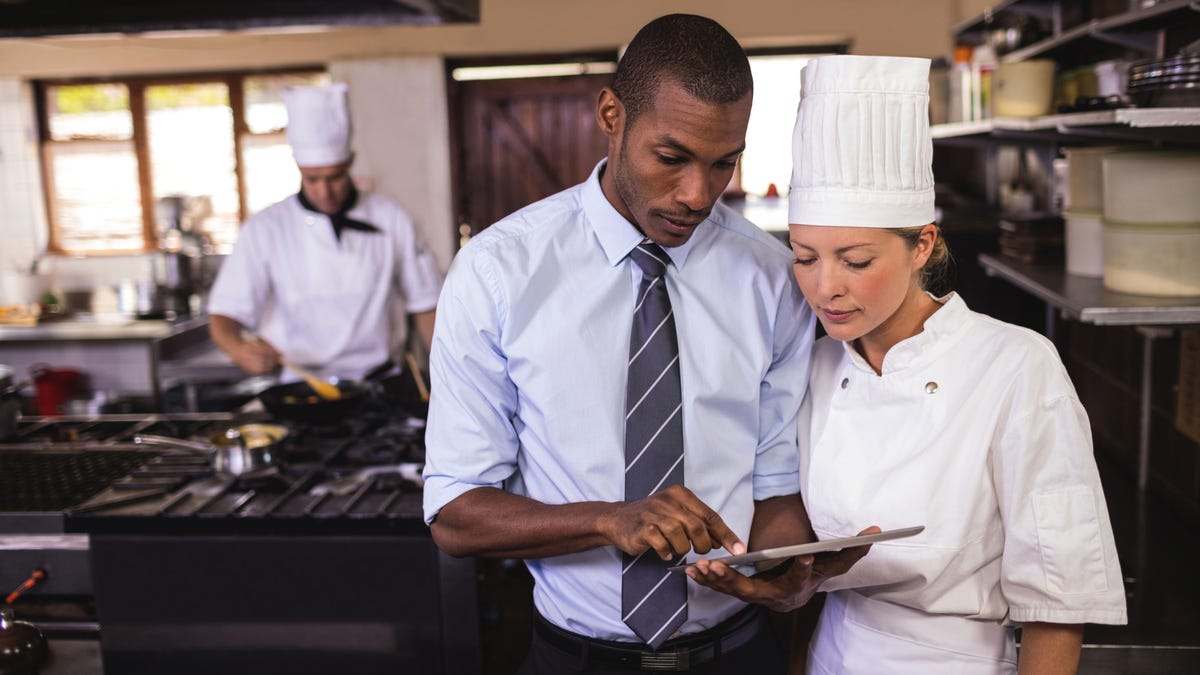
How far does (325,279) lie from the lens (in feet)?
12.3

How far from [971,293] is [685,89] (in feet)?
9.34

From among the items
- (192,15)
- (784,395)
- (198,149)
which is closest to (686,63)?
(784,395)

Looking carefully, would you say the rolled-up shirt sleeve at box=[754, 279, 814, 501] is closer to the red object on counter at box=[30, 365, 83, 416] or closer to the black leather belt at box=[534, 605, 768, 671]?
the black leather belt at box=[534, 605, 768, 671]

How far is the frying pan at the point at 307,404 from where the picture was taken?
300 centimetres

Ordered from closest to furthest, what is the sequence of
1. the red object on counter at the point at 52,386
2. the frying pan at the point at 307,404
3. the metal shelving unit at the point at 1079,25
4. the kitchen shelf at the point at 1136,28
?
the kitchen shelf at the point at 1136,28 → the metal shelving unit at the point at 1079,25 → the frying pan at the point at 307,404 → the red object on counter at the point at 52,386

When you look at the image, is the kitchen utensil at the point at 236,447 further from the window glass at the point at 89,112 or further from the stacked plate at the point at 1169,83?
the window glass at the point at 89,112

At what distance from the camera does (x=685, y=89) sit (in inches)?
58.0

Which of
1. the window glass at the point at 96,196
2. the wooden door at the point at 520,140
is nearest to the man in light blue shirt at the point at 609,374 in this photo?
the wooden door at the point at 520,140

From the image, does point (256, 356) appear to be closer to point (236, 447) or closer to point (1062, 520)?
point (236, 447)

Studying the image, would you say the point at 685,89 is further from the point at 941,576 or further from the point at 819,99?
the point at 941,576

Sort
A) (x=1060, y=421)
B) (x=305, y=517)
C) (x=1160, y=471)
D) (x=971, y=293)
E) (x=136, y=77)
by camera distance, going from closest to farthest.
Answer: (x=1060, y=421)
(x=305, y=517)
(x=1160, y=471)
(x=971, y=293)
(x=136, y=77)

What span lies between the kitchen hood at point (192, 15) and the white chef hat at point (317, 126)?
45cm

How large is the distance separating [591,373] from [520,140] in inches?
218

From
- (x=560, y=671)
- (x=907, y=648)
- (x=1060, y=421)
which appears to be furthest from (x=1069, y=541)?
(x=560, y=671)
